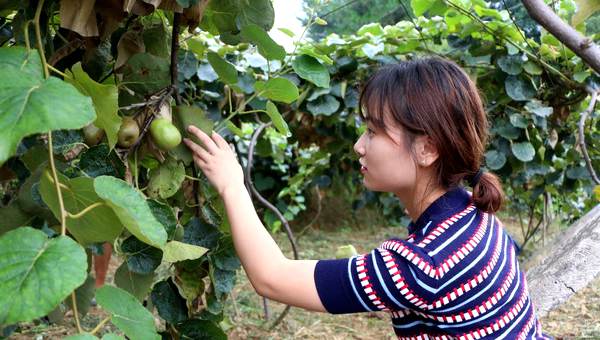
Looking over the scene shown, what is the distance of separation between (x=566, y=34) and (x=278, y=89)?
16.2 inches

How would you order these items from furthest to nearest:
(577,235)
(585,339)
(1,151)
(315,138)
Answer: (315,138) → (585,339) → (577,235) → (1,151)

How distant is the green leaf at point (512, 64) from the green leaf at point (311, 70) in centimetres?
126

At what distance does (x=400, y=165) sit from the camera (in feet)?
2.96

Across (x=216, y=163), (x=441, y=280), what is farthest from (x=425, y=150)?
(x=216, y=163)

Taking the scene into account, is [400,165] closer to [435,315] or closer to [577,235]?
[435,315]

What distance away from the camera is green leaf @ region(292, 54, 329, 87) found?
0.93 meters

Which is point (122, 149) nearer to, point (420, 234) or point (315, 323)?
point (420, 234)

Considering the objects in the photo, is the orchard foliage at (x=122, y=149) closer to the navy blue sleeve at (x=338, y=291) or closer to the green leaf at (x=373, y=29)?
the navy blue sleeve at (x=338, y=291)

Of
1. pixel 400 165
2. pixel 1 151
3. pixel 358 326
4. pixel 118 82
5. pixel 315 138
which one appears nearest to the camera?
pixel 1 151

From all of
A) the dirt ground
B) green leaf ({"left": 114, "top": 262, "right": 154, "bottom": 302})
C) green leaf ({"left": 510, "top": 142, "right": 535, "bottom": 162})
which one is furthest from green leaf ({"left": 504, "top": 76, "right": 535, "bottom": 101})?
green leaf ({"left": 114, "top": 262, "right": 154, "bottom": 302})

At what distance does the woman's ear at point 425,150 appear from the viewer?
35.4 inches

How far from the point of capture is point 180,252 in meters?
0.70

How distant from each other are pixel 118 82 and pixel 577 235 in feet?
4.10

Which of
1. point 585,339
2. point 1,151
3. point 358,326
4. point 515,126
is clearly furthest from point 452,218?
point 358,326
